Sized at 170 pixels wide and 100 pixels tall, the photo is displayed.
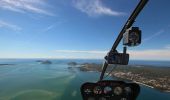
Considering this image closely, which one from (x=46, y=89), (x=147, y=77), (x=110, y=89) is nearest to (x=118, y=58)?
(x=110, y=89)

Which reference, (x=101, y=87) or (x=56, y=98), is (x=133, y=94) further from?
(x=56, y=98)

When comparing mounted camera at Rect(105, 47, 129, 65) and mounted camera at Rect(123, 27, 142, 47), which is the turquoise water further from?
mounted camera at Rect(123, 27, 142, 47)

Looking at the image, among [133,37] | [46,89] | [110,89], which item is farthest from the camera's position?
[46,89]

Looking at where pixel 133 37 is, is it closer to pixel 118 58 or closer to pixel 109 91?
pixel 118 58

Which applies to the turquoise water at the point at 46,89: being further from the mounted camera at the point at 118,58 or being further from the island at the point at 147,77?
the mounted camera at the point at 118,58

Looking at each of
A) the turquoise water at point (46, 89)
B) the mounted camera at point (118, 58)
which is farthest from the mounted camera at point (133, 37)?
the turquoise water at point (46, 89)

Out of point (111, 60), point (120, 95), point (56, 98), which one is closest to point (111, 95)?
point (120, 95)

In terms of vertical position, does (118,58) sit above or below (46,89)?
above

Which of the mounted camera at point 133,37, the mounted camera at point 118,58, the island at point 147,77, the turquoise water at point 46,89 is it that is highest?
the mounted camera at point 133,37
